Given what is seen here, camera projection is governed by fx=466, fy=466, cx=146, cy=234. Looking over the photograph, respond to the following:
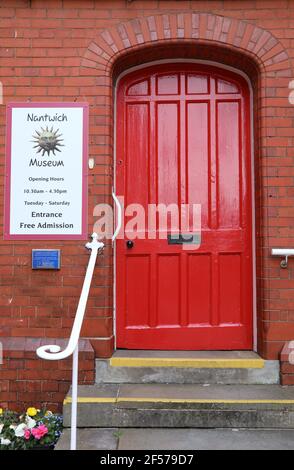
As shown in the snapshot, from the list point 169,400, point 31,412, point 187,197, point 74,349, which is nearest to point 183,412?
point 169,400

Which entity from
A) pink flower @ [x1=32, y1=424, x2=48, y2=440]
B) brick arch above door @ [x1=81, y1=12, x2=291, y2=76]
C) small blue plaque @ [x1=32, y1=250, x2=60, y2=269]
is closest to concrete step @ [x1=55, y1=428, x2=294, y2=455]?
pink flower @ [x1=32, y1=424, x2=48, y2=440]

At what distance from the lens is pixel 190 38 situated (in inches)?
166

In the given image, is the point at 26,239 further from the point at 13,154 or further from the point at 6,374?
the point at 6,374

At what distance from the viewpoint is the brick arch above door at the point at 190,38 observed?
421 centimetres

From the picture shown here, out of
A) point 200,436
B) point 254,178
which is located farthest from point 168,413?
point 254,178

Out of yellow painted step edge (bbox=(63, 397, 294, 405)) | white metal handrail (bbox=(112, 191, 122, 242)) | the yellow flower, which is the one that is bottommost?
the yellow flower

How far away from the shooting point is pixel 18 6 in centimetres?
429

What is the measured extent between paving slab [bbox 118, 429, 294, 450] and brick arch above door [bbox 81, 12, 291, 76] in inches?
120

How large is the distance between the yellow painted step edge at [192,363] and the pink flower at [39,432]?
0.77 metres

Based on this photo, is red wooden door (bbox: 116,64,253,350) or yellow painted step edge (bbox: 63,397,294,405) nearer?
yellow painted step edge (bbox: 63,397,294,405)

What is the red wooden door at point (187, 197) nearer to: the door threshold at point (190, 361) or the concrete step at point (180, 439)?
the door threshold at point (190, 361)

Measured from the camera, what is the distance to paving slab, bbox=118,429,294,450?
3.28m

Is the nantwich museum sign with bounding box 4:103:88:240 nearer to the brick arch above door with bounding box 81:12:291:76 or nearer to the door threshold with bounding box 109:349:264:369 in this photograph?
the brick arch above door with bounding box 81:12:291:76

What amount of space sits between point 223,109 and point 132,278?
1.87 metres
